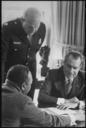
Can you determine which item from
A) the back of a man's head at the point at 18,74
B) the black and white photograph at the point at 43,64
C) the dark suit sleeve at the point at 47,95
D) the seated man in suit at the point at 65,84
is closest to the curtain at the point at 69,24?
the black and white photograph at the point at 43,64

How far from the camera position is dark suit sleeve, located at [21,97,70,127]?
1.64 m

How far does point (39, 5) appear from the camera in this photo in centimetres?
178

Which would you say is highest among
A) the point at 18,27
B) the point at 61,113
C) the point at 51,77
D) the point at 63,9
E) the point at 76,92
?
the point at 63,9

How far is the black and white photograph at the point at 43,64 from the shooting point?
1657 mm

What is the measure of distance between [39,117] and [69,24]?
742 mm

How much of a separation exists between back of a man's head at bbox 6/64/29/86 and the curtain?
35 centimetres

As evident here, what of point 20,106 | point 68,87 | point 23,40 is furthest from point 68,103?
point 23,40

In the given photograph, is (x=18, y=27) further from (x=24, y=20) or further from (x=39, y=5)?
(x=39, y=5)

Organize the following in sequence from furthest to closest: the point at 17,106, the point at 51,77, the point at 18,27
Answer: the point at 51,77, the point at 18,27, the point at 17,106

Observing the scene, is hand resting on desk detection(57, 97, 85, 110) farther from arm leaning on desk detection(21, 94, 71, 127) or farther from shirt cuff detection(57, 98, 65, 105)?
arm leaning on desk detection(21, 94, 71, 127)

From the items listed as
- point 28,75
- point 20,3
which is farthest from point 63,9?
point 28,75

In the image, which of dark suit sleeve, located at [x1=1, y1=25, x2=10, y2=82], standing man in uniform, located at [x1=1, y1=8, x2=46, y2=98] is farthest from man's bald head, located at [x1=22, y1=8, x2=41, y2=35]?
dark suit sleeve, located at [x1=1, y1=25, x2=10, y2=82]

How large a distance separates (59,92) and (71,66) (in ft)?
0.75

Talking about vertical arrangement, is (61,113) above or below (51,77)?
below
